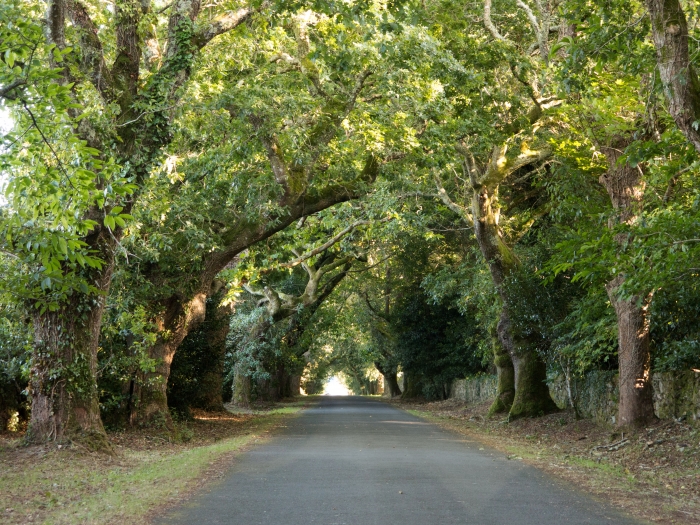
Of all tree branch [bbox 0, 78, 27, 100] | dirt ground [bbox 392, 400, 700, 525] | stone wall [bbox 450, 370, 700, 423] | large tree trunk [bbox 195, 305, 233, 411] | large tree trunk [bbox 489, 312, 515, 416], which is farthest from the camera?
large tree trunk [bbox 489, 312, 515, 416]

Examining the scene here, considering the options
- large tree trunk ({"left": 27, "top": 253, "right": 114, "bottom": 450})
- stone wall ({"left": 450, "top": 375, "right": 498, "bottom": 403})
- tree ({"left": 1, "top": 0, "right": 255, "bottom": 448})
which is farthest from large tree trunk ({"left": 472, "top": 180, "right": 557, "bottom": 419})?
large tree trunk ({"left": 27, "top": 253, "right": 114, "bottom": 450})

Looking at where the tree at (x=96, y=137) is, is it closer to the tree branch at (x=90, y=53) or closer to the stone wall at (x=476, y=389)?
the tree branch at (x=90, y=53)

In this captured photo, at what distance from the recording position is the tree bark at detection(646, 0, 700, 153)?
25.7ft

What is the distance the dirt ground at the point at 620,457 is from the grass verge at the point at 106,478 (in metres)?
5.08

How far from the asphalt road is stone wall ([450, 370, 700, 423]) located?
3.65 m

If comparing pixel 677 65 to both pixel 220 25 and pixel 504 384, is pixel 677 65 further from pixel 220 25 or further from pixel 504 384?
pixel 504 384

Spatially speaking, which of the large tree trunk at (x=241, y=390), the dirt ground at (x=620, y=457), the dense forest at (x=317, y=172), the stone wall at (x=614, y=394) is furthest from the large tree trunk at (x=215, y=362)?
the stone wall at (x=614, y=394)

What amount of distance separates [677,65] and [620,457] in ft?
24.6

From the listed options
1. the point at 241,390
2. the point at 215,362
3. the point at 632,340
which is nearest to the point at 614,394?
the point at 632,340

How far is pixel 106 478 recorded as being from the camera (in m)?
9.85

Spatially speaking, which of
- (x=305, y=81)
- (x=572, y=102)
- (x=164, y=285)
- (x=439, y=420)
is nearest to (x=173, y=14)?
(x=305, y=81)

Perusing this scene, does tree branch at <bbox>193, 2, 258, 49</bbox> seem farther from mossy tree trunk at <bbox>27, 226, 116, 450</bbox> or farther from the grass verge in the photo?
the grass verge

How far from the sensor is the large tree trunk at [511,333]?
19953 mm

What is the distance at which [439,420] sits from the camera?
2472 cm
